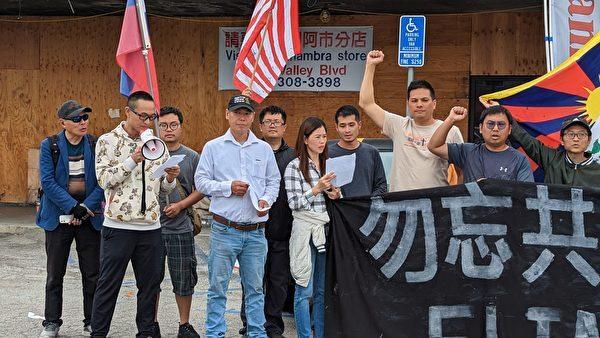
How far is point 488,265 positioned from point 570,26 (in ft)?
15.0

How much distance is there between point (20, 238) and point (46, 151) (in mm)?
5751

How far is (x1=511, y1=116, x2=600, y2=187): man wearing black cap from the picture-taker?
20.6ft

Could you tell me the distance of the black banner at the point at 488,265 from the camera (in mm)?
5879

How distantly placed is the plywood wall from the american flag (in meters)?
2.61

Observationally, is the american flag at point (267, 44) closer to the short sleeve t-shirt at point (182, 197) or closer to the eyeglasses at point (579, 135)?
the short sleeve t-shirt at point (182, 197)

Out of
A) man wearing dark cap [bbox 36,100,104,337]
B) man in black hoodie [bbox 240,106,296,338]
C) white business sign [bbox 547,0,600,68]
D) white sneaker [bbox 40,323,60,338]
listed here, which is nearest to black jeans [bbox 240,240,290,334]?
man in black hoodie [bbox 240,106,296,338]

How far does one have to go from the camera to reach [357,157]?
661 cm

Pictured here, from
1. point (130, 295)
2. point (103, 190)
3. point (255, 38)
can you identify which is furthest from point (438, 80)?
point (103, 190)

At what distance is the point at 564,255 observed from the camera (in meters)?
5.89

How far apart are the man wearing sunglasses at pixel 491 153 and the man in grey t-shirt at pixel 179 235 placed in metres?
2.08

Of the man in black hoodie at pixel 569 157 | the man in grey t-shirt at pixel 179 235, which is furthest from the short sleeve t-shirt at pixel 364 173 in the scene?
the man in grey t-shirt at pixel 179 235

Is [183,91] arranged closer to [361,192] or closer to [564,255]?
[361,192]

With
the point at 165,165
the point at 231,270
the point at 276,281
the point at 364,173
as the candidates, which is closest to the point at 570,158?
the point at 364,173

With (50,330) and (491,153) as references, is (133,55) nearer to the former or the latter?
(50,330)
